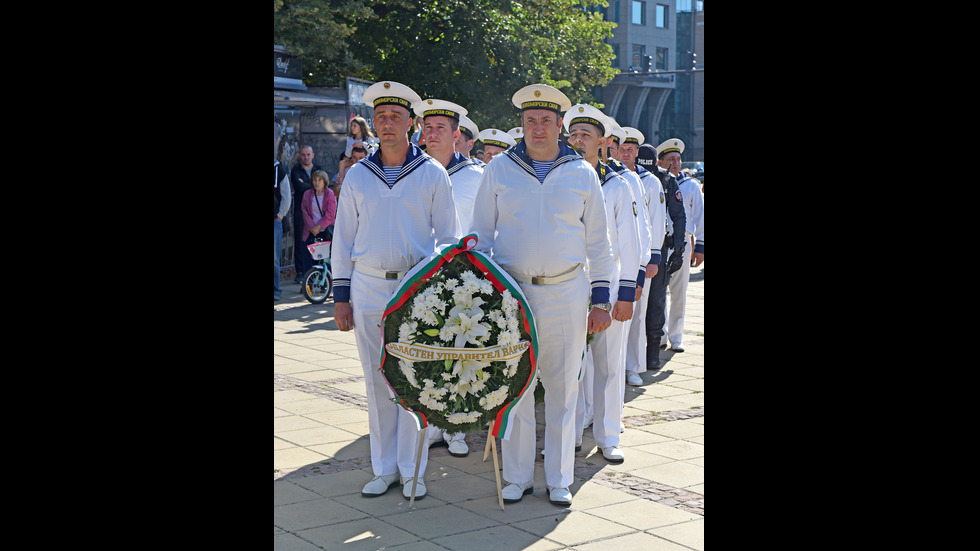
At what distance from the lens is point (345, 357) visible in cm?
998

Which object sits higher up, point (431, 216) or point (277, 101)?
point (277, 101)

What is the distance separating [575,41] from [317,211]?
53.1 ft

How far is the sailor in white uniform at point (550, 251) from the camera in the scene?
17.9 feet

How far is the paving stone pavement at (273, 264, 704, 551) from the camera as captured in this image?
489 centimetres

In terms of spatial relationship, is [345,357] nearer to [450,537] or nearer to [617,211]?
[617,211]

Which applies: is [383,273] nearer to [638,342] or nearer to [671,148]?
[638,342]

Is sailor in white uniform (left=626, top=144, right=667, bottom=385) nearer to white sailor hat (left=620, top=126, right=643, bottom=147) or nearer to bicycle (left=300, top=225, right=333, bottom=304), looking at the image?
white sailor hat (left=620, top=126, right=643, bottom=147)

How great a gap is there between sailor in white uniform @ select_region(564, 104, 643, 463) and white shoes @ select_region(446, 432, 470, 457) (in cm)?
87

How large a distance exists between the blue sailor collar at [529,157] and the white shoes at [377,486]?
192 centimetres

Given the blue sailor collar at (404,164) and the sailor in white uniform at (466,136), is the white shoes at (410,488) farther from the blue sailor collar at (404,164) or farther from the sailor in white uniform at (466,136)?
the sailor in white uniform at (466,136)

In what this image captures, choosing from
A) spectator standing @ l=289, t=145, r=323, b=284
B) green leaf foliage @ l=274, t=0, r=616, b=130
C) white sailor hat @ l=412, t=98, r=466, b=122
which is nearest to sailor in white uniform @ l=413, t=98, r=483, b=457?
white sailor hat @ l=412, t=98, r=466, b=122

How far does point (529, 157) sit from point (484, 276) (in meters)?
0.79

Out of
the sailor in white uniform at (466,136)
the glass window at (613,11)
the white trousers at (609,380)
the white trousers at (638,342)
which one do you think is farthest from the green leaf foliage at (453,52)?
the glass window at (613,11)
